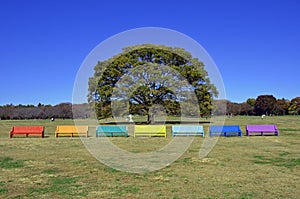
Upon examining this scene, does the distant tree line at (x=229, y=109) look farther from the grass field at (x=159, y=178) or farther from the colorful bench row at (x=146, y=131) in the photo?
the grass field at (x=159, y=178)

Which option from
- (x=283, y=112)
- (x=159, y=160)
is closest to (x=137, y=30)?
(x=159, y=160)

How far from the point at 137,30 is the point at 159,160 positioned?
28.2 feet

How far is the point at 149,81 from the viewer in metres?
37.3

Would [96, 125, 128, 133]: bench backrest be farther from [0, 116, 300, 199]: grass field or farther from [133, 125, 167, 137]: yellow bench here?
[0, 116, 300, 199]: grass field

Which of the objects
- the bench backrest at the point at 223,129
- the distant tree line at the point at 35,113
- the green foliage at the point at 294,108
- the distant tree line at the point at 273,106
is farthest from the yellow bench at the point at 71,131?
the green foliage at the point at 294,108

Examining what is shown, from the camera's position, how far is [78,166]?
1218 cm

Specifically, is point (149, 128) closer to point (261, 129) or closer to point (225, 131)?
point (225, 131)

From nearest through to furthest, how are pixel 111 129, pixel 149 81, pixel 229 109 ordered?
pixel 111 129, pixel 149 81, pixel 229 109

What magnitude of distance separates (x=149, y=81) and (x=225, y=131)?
44.9ft

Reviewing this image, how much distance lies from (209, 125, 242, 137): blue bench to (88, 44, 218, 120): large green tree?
12.3 meters

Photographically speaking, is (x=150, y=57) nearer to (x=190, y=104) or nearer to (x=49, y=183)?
(x=190, y=104)

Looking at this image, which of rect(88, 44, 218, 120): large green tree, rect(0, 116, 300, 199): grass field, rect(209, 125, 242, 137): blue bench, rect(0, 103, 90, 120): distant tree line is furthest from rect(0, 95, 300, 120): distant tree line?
rect(0, 116, 300, 199): grass field

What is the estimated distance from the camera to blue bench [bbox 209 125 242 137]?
83.7ft

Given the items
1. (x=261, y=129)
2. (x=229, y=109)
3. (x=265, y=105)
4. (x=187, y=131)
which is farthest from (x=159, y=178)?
(x=229, y=109)
